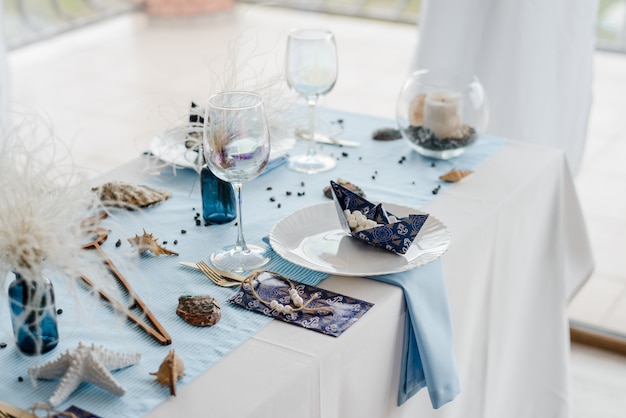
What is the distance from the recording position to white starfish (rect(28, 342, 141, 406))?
3.36 feet

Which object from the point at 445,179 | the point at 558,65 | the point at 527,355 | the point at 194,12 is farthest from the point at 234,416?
the point at 194,12

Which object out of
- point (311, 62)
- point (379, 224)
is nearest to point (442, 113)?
point (311, 62)

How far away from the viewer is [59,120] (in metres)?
4.11

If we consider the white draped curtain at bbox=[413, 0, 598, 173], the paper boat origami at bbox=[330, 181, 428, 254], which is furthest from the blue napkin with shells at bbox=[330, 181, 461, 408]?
the white draped curtain at bbox=[413, 0, 598, 173]

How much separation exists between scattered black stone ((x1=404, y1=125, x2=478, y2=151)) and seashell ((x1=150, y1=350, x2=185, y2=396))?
837mm

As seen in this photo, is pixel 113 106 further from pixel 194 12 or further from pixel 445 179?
pixel 445 179

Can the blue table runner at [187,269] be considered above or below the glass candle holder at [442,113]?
below

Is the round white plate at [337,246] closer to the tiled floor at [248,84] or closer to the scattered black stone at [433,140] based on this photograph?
the scattered black stone at [433,140]

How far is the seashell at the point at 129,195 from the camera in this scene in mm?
1525

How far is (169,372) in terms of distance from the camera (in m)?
1.05

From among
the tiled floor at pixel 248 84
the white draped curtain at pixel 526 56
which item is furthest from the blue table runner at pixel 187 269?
the tiled floor at pixel 248 84

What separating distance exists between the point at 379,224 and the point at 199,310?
0.35 meters

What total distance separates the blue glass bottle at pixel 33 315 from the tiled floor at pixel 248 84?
148cm

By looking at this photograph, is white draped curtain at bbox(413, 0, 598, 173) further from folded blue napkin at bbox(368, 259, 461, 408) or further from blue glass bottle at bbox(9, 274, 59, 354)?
blue glass bottle at bbox(9, 274, 59, 354)
